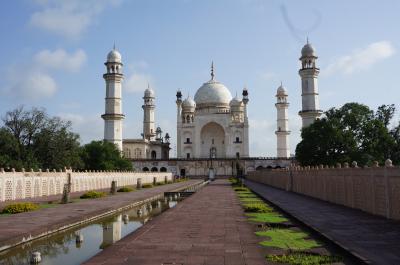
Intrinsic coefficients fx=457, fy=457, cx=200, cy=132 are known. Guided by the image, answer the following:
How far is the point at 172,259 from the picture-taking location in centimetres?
571

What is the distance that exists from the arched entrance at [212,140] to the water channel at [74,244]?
57053 millimetres

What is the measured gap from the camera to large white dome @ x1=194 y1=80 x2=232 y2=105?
6987 cm

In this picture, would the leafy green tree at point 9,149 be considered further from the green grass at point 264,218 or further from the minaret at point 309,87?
the minaret at point 309,87

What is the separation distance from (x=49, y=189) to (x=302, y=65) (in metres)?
37.1

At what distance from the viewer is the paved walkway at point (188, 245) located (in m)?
5.69

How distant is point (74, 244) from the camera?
7949mm

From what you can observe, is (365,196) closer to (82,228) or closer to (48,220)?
(82,228)

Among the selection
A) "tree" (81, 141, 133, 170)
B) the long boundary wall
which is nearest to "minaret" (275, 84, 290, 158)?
"tree" (81, 141, 133, 170)

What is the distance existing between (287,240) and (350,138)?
2525 cm

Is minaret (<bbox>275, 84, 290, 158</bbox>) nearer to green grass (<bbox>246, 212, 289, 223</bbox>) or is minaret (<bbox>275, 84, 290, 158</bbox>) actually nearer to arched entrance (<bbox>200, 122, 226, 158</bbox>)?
arched entrance (<bbox>200, 122, 226, 158</bbox>)

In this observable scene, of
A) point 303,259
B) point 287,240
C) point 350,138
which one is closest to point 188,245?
point 287,240

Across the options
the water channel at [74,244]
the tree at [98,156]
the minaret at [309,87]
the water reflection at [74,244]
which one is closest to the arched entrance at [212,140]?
the minaret at [309,87]

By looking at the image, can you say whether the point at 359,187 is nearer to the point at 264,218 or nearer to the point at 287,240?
the point at 264,218

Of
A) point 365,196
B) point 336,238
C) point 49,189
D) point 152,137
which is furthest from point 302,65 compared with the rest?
→ point 336,238
